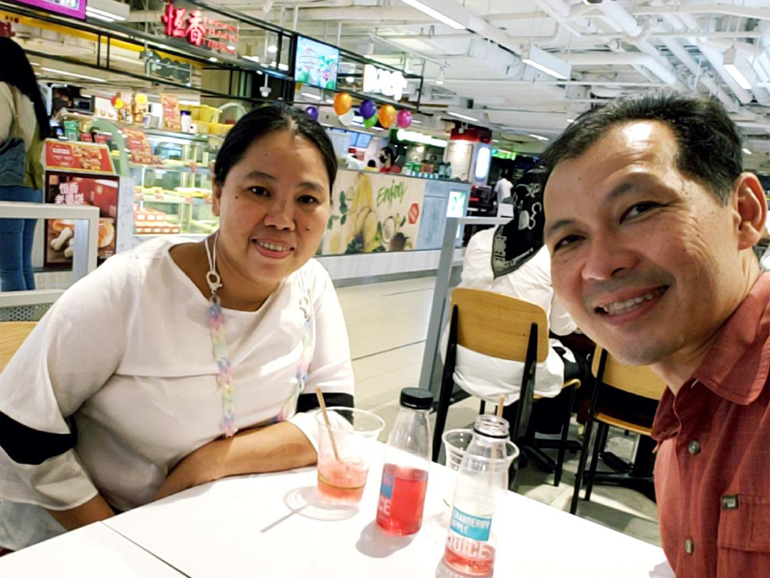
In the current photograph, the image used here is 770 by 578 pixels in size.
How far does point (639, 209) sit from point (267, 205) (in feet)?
2.64

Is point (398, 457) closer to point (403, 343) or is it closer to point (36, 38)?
point (403, 343)

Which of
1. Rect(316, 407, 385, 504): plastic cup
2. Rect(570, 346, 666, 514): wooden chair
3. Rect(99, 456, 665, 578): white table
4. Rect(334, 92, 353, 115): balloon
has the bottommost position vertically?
Rect(570, 346, 666, 514): wooden chair

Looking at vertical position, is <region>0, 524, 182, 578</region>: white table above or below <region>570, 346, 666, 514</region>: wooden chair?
above

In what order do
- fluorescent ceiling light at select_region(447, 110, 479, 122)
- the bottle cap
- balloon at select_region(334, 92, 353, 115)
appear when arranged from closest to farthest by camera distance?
the bottle cap → balloon at select_region(334, 92, 353, 115) → fluorescent ceiling light at select_region(447, 110, 479, 122)

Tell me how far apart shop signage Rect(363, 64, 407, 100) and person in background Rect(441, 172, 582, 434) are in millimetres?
6674

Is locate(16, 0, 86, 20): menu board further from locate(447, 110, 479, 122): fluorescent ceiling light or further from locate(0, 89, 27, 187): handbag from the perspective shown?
locate(447, 110, 479, 122): fluorescent ceiling light

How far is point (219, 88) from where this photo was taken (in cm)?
1124

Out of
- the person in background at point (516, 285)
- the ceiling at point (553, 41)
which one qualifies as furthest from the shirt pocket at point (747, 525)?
the ceiling at point (553, 41)

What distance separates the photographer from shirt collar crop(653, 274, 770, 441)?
32.4 inches

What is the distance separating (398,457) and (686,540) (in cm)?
51

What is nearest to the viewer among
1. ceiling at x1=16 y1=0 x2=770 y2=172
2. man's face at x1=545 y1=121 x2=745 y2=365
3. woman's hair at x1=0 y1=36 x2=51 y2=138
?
man's face at x1=545 y1=121 x2=745 y2=365

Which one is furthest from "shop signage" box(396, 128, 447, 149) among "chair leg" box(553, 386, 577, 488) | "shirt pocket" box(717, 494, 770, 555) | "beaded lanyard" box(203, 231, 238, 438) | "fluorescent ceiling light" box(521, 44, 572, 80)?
"shirt pocket" box(717, 494, 770, 555)

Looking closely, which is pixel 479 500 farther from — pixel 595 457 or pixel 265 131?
pixel 595 457

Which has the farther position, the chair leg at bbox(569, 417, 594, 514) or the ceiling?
the ceiling
